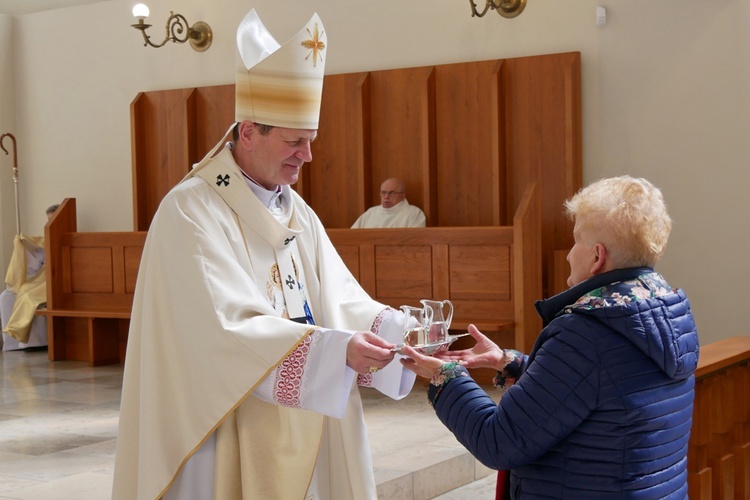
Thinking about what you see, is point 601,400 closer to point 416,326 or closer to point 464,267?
point 416,326

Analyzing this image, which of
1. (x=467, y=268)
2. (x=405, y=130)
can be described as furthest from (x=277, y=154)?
(x=405, y=130)

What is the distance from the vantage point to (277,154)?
257 centimetres

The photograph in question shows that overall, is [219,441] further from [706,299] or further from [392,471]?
[706,299]

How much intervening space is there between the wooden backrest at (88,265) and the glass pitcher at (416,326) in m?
5.81

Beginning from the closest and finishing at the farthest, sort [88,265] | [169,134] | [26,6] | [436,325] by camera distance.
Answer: [436,325] → [88,265] → [169,134] → [26,6]

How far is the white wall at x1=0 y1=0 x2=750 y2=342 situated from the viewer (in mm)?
6660

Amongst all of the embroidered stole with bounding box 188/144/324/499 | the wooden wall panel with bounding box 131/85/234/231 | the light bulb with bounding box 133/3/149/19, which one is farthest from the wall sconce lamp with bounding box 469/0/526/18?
the embroidered stole with bounding box 188/144/324/499

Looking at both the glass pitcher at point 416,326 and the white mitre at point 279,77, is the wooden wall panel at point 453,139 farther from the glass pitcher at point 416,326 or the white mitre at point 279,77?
the glass pitcher at point 416,326

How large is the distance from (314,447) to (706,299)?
4.88 m

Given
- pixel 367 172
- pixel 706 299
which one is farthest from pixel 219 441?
pixel 367 172

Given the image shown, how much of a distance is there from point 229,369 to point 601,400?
88cm

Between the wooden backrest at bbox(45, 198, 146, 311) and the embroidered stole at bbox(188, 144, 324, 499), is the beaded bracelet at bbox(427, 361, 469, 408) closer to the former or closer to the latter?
the embroidered stole at bbox(188, 144, 324, 499)

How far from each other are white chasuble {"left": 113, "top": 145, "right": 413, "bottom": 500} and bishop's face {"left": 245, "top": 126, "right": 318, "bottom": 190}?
0.22 ft

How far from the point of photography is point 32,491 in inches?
160
